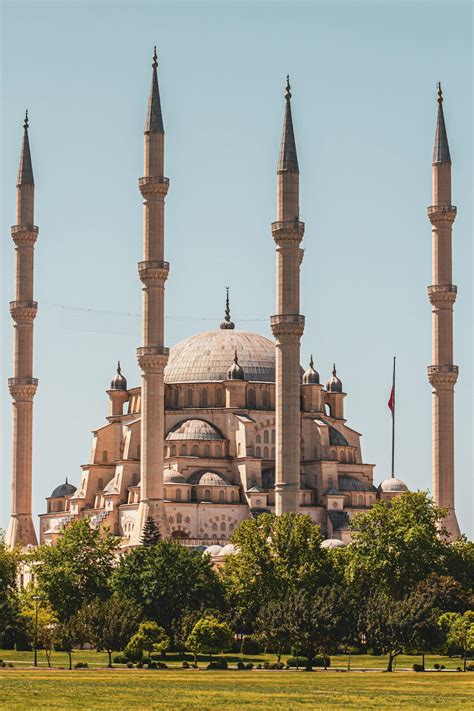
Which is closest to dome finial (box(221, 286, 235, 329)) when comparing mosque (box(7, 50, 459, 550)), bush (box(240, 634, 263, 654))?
mosque (box(7, 50, 459, 550))

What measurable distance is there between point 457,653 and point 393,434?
37986mm

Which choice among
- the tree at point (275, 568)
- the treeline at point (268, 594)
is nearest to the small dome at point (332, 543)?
the treeline at point (268, 594)

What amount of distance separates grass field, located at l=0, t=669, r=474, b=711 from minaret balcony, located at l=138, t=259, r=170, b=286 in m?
34.3

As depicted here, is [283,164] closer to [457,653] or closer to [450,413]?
[450,413]

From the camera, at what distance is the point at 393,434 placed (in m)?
123

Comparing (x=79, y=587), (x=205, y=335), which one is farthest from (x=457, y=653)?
(x=205, y=335)

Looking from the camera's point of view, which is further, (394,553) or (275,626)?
(394,553)

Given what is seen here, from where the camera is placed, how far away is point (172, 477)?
116m

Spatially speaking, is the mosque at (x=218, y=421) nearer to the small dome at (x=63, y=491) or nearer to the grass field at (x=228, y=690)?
the small dome at (x=63, y=491)

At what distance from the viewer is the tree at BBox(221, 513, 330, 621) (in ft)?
297

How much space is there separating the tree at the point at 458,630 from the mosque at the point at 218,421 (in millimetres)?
16075

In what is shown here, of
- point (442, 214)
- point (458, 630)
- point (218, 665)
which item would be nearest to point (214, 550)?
point (442, 214)

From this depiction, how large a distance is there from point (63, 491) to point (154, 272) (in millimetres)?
30200

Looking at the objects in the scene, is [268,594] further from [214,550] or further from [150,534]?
[214,550]
